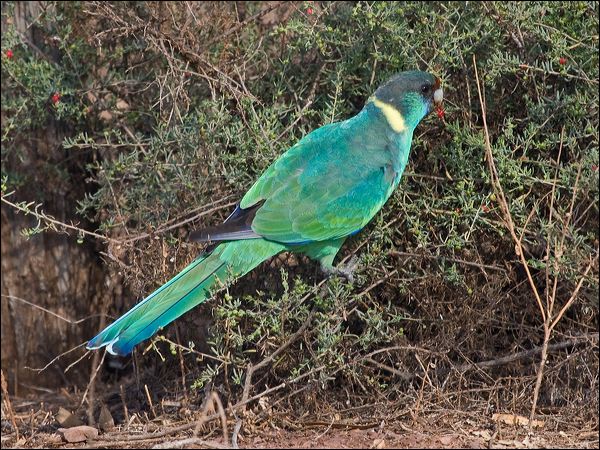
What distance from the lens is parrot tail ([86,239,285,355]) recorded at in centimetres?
424

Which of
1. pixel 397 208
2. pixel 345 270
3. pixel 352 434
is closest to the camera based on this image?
pixel 352 434

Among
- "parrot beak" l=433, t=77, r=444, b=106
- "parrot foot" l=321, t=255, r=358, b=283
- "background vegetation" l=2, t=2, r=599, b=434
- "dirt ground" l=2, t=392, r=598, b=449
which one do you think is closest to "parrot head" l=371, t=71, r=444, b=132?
"parrot beak" l=433, t=77, r=444, b=106

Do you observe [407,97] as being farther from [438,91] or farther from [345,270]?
[345,270]

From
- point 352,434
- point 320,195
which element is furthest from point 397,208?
point 352,434

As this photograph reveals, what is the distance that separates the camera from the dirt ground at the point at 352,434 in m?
4.02

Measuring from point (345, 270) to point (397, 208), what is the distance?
45cm

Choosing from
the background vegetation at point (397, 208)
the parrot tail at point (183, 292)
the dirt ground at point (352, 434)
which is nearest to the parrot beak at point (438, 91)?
the background vegetation at point (397, 208)

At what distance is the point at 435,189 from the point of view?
4.75 m

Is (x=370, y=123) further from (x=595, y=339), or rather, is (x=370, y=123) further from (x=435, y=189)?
(x=595, y=339)

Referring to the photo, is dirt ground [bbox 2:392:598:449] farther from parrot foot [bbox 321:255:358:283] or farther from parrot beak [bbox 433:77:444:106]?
parrot beak [bbox 433:77:444:106]

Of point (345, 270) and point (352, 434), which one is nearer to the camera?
point (352, 434)

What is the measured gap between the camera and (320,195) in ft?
15.1

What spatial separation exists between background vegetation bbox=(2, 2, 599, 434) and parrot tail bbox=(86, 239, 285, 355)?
129mm

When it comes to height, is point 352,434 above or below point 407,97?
below
